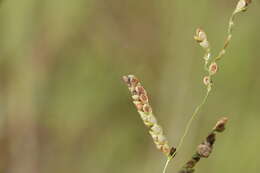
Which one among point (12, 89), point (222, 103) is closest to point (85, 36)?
point (12, 89)

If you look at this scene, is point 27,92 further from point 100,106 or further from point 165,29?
point 165,29

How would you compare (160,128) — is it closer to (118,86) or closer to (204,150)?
(204,150)

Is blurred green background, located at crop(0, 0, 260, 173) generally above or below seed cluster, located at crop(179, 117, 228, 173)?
above

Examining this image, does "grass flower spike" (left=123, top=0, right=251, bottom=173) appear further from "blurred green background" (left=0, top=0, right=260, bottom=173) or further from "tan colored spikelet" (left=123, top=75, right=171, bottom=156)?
"blurred green background" (left=0, top=0, right=260, bottom=173)

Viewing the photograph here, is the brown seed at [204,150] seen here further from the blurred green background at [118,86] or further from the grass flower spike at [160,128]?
the blurred green background at [118,86]

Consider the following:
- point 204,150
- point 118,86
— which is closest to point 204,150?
point 204,150

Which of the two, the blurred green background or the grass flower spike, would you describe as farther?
the blurred green background

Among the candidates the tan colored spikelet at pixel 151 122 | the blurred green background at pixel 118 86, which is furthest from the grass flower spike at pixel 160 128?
the blurred green background at pixel 118 86

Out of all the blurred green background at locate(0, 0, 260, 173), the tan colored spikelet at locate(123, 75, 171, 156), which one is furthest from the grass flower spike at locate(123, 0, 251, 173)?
the blurred green background at locate(0, 0, 260, 173)
